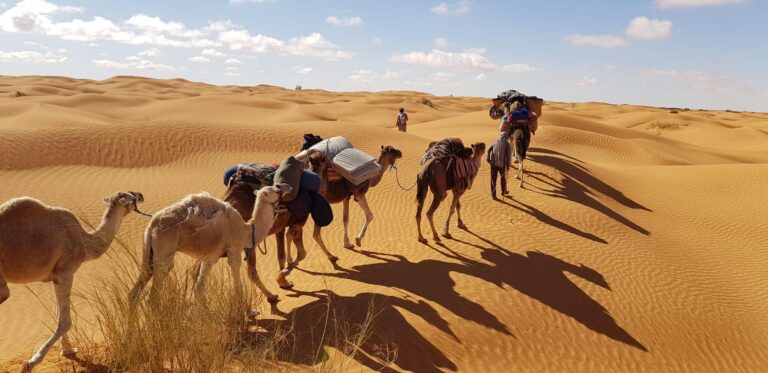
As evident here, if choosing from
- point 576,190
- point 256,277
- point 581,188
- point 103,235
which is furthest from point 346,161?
point 581,188

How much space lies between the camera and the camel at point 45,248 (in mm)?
4348

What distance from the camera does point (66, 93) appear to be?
51312 mm

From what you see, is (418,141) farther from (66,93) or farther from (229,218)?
(66,93)

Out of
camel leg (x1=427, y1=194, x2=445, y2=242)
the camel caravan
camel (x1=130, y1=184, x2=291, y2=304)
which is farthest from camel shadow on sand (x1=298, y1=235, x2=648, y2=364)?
camel (x1=130, y1=184, x2=291, y2=304)

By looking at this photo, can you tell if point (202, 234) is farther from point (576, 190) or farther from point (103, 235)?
point (576, 190)

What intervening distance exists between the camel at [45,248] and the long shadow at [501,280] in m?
3.80

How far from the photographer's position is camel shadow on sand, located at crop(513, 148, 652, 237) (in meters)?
11.6

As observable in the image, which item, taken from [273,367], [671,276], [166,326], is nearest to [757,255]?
[671,276]

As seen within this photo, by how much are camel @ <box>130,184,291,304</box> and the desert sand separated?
103 centimetres

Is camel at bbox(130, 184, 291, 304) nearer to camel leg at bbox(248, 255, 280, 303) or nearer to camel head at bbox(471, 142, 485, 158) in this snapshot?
camel leg at bbox(248, 255, 280, 303)

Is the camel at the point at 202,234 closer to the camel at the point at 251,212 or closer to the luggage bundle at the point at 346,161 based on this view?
the camel at the point at 251,212

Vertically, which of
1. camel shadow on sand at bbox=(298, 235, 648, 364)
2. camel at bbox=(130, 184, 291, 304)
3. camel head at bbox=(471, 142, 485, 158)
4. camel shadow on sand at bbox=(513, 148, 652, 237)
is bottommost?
camel shadow on sand at bbox=(298, 235, 648, 364)

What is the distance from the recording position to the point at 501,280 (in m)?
7.66

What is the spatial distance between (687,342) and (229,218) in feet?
21.9
